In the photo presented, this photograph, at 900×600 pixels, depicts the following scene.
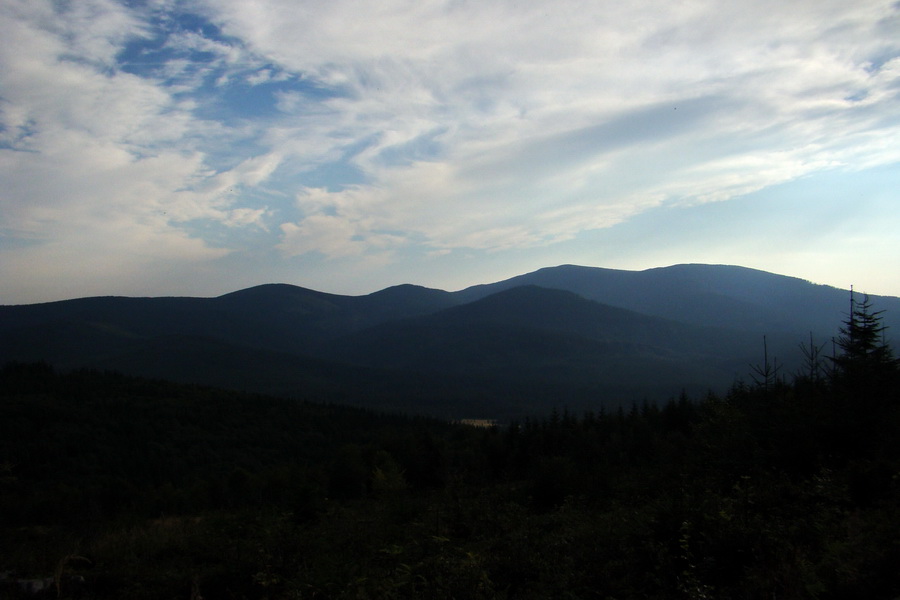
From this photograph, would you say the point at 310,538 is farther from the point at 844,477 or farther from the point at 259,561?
the point at 844,477

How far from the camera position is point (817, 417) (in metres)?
12.6

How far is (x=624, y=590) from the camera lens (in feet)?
24.1

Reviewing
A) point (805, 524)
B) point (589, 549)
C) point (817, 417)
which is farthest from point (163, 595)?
point (817, 417)

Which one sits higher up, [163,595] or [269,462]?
[163,595]

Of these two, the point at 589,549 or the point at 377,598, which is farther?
the point at 589,549

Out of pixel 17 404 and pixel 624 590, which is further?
pixel 17 404

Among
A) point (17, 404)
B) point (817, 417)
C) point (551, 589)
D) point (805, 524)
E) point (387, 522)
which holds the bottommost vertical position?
point (17, 404)

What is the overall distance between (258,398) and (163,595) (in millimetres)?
118473

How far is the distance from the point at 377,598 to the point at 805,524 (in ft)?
21.0

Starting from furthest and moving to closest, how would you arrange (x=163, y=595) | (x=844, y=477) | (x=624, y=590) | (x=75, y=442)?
(x=75, y=442) < (x=844, y=477) < (x=163, y=595) < (x=624, y=590)

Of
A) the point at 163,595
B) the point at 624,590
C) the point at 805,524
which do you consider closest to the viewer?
the point at 624,590

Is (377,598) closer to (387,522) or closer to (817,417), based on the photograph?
(387,522)

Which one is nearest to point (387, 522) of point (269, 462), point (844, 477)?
point (844, 477)

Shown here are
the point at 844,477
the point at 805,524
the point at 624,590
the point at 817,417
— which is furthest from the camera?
the point at 817,417
